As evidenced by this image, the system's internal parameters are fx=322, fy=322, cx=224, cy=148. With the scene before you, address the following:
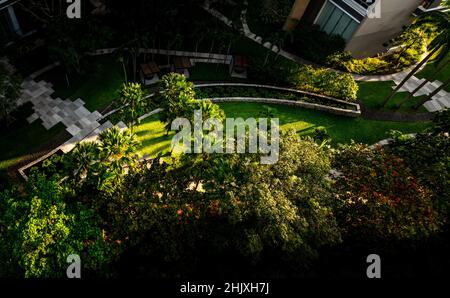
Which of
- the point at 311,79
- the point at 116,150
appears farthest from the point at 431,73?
the point at 116,150

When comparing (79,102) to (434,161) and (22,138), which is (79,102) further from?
(434,161)

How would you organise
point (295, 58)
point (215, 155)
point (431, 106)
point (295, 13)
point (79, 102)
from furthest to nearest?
point (295, 58)
point (295, 13)
point (431, 106)
point (79, 102)
point (215, 155)

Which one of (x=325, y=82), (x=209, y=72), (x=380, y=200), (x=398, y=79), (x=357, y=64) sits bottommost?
(x=380, y=200)

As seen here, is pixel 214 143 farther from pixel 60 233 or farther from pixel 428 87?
pixel 428 87

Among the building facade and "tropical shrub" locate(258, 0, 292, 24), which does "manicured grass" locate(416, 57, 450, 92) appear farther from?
"tropical shrub" locate(258, 0, 292, 24)

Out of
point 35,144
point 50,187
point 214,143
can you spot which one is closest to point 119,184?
point 50,187

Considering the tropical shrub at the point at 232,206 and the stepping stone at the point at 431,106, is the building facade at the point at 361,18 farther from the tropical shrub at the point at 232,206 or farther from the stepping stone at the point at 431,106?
the tropical shrub at the point at 232,206
